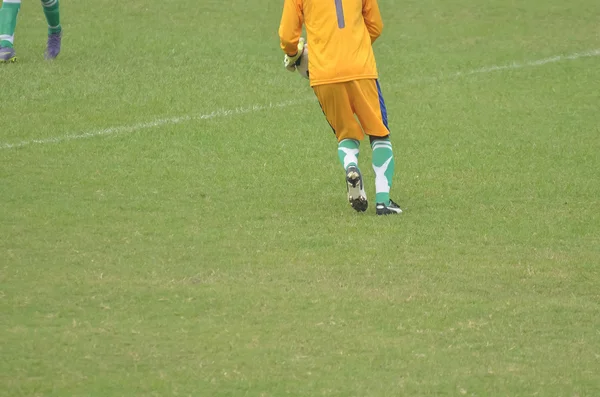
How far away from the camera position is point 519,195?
8914 mm

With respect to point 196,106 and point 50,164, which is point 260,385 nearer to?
point 50,164

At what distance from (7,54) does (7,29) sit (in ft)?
0.84

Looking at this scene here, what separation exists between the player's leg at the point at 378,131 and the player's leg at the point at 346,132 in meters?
0.07

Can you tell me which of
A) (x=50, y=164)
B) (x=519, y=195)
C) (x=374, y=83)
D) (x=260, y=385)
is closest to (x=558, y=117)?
(x=519, y=195)

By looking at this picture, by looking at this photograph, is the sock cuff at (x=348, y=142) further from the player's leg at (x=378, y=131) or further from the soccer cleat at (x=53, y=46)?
the soccer cleat at (x=53, y=46)

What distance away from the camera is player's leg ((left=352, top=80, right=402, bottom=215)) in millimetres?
8258

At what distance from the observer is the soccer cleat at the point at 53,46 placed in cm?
1328

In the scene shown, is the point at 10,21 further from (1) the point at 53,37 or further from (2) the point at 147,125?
(2) the point at 147,125

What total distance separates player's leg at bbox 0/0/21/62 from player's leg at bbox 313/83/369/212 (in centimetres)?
557

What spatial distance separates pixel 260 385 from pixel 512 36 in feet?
34.2

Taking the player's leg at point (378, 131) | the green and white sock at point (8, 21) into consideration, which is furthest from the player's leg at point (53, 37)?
the player's leg at point (378, 131)

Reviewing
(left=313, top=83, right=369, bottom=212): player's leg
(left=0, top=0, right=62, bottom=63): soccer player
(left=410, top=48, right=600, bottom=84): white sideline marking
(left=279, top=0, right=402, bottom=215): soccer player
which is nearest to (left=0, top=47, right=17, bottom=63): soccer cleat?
(left=0, top=0, right=62, bottom=63): soccer player

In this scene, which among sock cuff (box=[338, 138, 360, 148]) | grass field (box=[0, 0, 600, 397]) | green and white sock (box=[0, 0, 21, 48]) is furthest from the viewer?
green and white sock (box=[0, 0, 21, 48])

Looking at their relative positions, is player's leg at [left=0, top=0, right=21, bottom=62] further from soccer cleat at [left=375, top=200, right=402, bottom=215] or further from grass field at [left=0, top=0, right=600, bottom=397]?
soccer cleat at [left=375, top=200, right=402, bottom=215]
